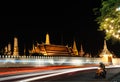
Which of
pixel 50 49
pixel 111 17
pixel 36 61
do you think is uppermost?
pixel 50 49

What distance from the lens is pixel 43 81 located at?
59.5 feet

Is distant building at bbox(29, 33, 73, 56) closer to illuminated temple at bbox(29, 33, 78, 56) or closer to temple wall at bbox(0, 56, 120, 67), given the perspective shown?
illuminated temple at bbox(29, 33, 78, 56)

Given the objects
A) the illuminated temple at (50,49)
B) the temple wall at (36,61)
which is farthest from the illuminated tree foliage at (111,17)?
the illuminated temple at (50,49)

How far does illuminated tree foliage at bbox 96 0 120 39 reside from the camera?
18870mm

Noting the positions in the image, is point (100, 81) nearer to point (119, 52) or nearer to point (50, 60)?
point (50, 60)

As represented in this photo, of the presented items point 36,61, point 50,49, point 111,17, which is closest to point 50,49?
point 50,49

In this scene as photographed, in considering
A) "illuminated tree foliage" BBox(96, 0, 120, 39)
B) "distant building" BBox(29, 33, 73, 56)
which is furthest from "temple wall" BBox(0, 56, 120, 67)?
"distant building" BBox(29, 33, 73, 56)

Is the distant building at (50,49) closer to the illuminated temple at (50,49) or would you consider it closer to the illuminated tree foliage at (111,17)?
the illuminated temple at (50,49)

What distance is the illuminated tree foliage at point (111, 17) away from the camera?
18870 mm

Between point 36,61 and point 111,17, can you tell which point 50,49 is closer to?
point 36,61

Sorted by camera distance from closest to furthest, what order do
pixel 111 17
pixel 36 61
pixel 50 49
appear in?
pixel 111 17 → pixel 36 61 → pixel 50 49

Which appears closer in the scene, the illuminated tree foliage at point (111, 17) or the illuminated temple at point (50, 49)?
the illuminated tree foliage at point (111, 17)

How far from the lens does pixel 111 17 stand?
65.2ft

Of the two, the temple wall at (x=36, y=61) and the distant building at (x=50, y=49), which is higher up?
the distant building at (x=50, y=49)
